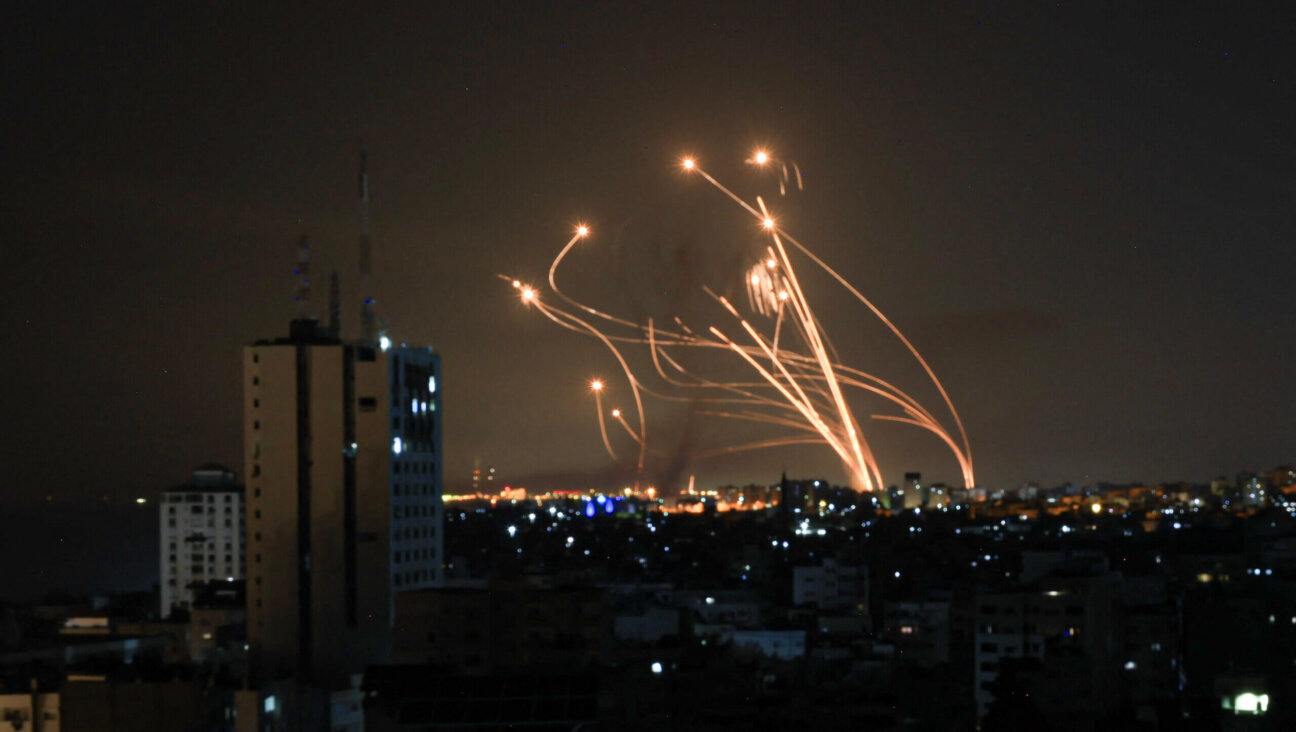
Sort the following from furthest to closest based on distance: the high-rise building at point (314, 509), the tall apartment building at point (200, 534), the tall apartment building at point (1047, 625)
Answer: the tall apartment building at point (200, 534), the tall apartment building at point (1047, 625), the high-rise building at point (314, 509)

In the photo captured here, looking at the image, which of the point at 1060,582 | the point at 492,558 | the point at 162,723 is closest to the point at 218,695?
the point at 162,723

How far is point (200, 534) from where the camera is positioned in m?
37.3

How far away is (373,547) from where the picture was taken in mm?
18906

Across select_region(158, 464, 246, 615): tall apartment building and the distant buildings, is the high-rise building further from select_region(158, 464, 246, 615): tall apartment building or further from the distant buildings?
select_region(158, 464, 246, 615): tall apartment building

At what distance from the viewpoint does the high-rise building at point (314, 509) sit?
59.7ft

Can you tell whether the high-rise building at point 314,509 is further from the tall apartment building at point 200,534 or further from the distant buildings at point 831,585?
the tall apartment building at point 200,534

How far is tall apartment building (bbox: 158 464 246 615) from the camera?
3572cm

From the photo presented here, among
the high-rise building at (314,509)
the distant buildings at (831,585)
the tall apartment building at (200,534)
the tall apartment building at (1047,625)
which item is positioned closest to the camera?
the high-rise building at (314,509)

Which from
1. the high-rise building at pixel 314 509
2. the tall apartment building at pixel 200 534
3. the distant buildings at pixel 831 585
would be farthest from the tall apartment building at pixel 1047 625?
the tall apartment building at pixel 200 534

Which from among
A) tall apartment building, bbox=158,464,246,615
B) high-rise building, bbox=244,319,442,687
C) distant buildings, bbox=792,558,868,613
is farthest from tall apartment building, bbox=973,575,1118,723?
tall apartment building, bbox=158,464,246,615

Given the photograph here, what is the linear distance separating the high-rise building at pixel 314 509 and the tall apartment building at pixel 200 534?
55.8 ft

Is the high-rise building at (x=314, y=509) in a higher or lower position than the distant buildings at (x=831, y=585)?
higher

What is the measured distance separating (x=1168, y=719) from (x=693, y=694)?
4.67 m

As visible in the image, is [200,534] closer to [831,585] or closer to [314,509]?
[831,585]
